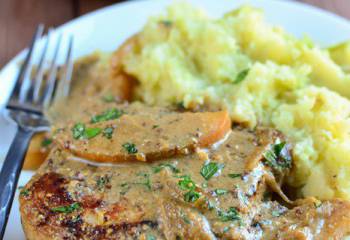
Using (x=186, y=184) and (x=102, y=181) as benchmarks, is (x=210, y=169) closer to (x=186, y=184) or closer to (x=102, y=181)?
(x=186, y=184)

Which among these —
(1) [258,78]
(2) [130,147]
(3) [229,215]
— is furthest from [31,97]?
(3) [229,215]

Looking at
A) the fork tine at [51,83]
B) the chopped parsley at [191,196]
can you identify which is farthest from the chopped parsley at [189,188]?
the fork tine at [51,83]

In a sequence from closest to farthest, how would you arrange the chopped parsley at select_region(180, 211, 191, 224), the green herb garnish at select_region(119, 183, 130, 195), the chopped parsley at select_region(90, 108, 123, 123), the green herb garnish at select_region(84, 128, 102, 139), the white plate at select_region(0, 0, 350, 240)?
the chopped parsley at select_region(180, 211, 191, 224)
the green herb garnish at select_region(119, 183, 130, 195)
the green herb garnish at select_region(84, 128, 102, 139)
the chopped parsley at select_region(90, 108, 123, 123)
the white plate at select_region(0, 0, 350, 240)

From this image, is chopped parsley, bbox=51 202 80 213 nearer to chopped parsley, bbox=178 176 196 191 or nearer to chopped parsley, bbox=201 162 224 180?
chopped parsley, bbox=178 176 196 191

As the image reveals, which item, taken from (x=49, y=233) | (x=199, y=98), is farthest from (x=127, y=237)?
(x=199, y=98)

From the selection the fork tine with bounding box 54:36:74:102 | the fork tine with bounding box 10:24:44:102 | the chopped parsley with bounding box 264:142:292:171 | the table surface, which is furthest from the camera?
the table surface

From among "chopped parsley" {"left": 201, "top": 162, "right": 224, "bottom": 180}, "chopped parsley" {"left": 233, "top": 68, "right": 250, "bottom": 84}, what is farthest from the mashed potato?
"chopped parsley" {"left": 201, "top": 162, "right": 224, "bottom": 180}

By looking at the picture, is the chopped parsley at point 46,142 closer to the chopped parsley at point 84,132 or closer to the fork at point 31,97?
the fork at point 31,97
